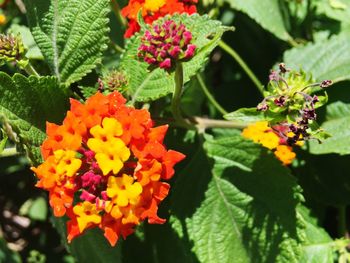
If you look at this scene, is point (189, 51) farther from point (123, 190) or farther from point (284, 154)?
point (284, 154)

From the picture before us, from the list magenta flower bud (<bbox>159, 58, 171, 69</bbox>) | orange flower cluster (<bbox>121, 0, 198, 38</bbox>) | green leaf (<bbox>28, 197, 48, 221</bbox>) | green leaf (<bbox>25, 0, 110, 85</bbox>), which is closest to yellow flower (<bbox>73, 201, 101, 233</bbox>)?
magenta flower bud (<bbox>159, 58, 171, 69</bbox>)

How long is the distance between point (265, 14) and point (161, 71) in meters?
0.69

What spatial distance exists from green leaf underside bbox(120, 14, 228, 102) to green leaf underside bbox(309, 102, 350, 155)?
0.53 metres

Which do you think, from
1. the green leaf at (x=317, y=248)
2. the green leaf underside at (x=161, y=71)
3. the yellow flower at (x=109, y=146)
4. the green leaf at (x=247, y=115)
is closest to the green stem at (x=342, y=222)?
the green leaf at (x=317, y=248)

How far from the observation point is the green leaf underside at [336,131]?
1786 mm

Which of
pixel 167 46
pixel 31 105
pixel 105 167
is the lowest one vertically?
pixel 105 167

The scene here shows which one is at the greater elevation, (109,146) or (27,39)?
(27,39)

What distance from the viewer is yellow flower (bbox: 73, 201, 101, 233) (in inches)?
50.3

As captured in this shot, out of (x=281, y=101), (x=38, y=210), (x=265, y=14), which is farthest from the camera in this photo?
(x=38, y=210)

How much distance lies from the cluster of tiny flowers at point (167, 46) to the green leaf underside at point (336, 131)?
2.24 ft

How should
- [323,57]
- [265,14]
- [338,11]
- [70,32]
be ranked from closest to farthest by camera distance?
[70,32] → [323,57] → [265,14] → [338,11]

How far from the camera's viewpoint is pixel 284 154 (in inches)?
71.2

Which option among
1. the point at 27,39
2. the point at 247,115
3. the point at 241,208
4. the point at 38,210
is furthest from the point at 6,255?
the point at 247,115

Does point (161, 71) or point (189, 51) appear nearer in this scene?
point (189, 51)
